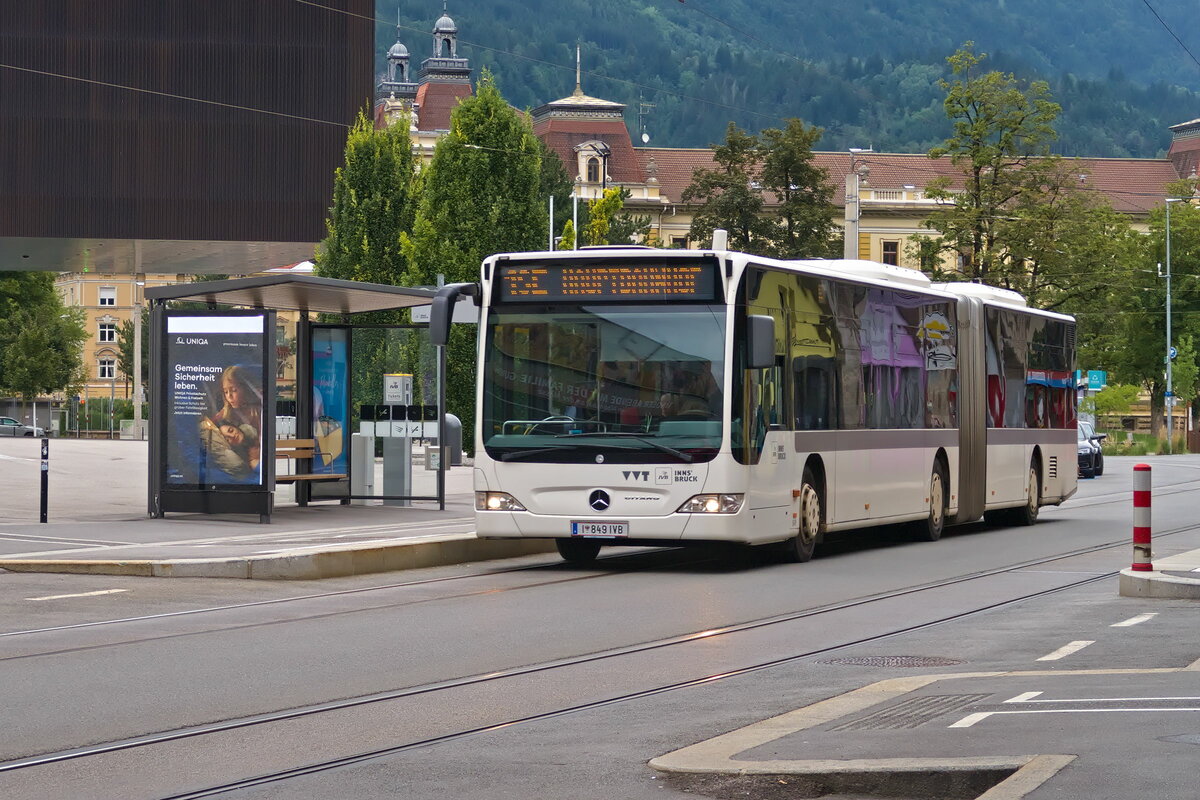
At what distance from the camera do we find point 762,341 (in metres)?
16.2

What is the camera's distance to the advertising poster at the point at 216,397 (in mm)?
22297

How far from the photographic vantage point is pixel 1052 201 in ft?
222

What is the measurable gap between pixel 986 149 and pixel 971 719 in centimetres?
5966

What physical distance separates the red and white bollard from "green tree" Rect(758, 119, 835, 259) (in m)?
69.3

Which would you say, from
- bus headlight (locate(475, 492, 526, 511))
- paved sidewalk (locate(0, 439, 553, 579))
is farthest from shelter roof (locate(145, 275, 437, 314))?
bus headlight (locate(475, 492, 526, 511))

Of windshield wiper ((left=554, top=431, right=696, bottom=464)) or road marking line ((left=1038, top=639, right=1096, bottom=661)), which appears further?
windshield wiper ((left=554, top=431, right=696, bottom=464))

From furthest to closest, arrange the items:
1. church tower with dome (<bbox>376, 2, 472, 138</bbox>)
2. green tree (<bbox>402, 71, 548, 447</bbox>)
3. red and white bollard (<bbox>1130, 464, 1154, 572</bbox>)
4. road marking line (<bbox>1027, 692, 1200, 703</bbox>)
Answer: church tower with dome (<bbox>376, 2, 472, 138</bbox>), green tree (<bbox>402, 71, 548, 447</bbox>), red and white bollard (<bbox>1130, 464, 1154, 572</bbox>), road marking line (<bbox>1027, 692, 1200, 703</bbox>)

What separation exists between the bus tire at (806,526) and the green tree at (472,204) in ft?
99.4

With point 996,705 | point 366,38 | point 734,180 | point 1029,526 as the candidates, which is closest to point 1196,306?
point 734,180

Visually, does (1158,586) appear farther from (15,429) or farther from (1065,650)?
(15,429)

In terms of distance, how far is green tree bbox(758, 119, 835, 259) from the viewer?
84.1 meters

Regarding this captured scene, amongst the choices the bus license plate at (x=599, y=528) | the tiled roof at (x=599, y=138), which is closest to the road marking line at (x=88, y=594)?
the bus license plate at (x=599, y=528)

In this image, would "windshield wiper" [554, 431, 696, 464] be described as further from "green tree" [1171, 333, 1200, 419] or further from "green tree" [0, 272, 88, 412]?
"green tree" [0, 272, 88, 412]

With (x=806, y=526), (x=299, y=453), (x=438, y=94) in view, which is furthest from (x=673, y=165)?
(x=806, y=526)
